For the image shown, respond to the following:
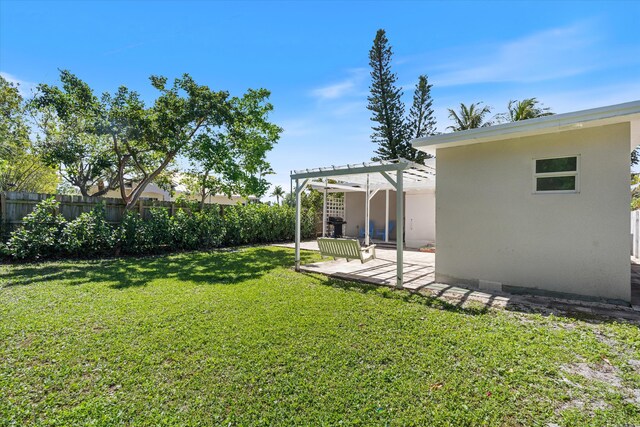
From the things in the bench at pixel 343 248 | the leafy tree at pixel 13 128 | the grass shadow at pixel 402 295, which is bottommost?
the grass shadow at pixel 402 295

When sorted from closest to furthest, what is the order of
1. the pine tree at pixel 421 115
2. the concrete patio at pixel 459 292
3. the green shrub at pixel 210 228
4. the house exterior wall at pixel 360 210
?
the concrete patio at pixel 459 292
the green shrub at pixel 210 228
the house exterior wall at pixel 360 210
the pine tree at pixel 421 115

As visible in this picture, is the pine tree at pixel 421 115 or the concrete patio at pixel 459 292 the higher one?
the pine tree at pixel 421 115

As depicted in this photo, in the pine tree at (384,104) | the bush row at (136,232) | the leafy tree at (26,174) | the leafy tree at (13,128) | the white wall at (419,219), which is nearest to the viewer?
the bush row at (136,232)

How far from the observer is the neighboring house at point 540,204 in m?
4.88

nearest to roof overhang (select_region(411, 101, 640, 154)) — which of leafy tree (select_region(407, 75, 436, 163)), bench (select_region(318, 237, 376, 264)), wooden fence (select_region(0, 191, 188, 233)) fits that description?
bench (select_region(318, 237, 376, 264))

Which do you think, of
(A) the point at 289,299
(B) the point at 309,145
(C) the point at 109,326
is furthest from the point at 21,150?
(A) the point at 289,299

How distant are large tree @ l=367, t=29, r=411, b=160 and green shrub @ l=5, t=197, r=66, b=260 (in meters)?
19.3

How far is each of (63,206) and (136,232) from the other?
2123mm

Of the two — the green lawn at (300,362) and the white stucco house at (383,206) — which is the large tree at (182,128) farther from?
the green lawn at (300,362)

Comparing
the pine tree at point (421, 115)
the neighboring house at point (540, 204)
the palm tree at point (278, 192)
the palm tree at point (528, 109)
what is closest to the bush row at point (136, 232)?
the neighboring house at point (540, 204)

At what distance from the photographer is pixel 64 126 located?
1280cm

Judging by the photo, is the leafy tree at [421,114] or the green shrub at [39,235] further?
the leafy tree at [421,114]

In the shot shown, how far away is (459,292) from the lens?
579 centimetres

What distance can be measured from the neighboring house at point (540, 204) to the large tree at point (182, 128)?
832 cm
